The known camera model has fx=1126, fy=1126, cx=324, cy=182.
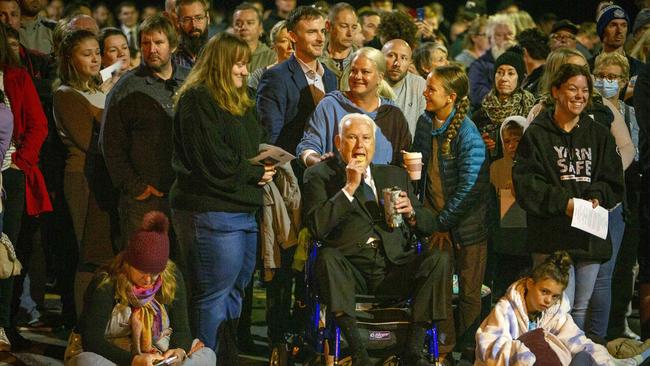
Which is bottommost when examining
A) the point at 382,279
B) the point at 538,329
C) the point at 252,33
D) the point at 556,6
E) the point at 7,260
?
the point at 538,329

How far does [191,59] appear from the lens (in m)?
6.84

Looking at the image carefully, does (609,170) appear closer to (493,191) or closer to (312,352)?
(493,191)

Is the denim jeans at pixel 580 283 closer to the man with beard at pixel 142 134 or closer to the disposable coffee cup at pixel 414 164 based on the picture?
the disposable coffee cup at pixel 414 164

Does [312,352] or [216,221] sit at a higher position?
[216,221]

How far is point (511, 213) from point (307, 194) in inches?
56.3

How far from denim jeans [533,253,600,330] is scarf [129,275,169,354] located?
2011mm

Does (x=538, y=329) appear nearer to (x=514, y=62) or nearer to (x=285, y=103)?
(x=285, y=103)

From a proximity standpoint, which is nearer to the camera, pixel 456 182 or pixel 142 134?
pixel 142 134

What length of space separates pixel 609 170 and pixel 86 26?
3576 millimetres

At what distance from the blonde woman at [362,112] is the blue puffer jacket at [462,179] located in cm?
13

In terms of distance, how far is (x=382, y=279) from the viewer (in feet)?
18.5

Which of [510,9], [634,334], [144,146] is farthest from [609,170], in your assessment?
[510,9]

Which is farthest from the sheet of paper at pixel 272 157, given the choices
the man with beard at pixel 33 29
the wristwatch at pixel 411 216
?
the man with beard at pixel 33 29

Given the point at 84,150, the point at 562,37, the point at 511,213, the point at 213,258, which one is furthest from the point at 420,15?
the point at 213,258
